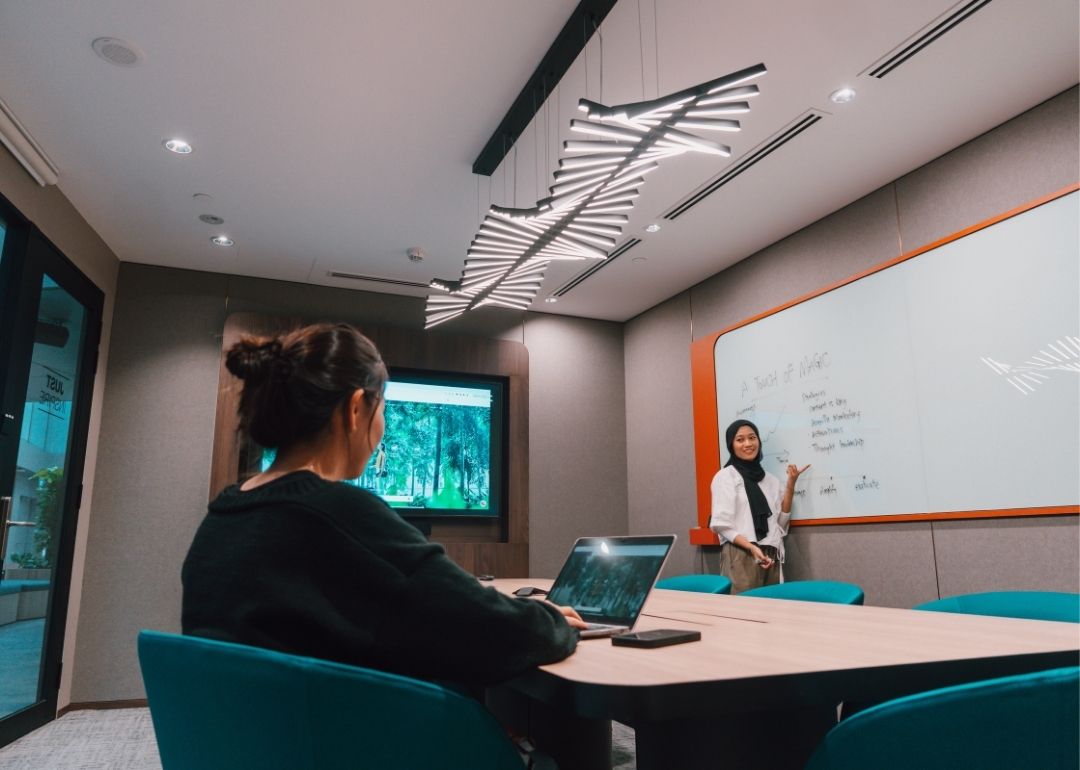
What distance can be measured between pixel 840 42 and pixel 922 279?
1.39m

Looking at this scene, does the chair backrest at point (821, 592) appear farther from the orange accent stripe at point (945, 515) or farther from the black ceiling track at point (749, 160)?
the black ceiling track at point (749, 160)

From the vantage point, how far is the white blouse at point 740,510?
4.40 metres

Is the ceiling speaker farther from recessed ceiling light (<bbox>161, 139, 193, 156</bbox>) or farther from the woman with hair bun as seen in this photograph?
the woman with hair bun

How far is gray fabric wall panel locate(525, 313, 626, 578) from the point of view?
5.87 metres

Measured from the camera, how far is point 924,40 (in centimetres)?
291

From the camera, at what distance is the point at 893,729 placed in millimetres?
844

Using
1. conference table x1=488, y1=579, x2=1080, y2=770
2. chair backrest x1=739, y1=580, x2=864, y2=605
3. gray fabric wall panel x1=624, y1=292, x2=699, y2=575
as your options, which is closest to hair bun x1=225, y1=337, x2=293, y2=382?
conference table x1=488, y1=579, x2=1080, y2=770

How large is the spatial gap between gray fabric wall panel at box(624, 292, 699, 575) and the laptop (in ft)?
11.8

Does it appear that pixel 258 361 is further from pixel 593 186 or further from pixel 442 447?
pixel 442 447

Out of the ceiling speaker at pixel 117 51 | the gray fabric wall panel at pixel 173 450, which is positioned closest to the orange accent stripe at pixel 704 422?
the gray fabric wall panel at pixel 173 450

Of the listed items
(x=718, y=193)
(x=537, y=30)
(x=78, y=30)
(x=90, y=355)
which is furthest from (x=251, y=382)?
(x=90, y=355)

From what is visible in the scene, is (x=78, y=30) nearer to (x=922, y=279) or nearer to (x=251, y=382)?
(x=251, y=382)

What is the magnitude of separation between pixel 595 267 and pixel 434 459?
1.85 meters

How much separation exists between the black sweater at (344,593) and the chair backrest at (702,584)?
2.30 m
